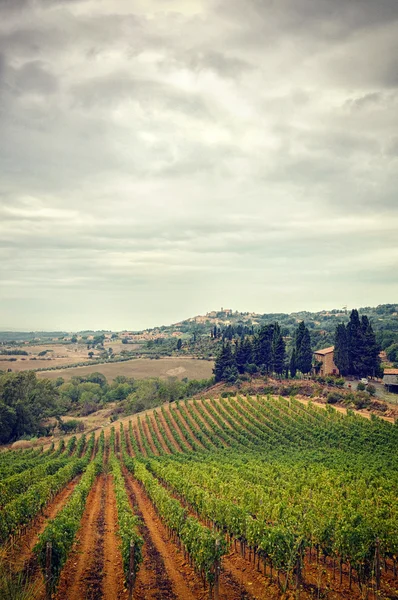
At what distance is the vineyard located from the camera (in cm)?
1539

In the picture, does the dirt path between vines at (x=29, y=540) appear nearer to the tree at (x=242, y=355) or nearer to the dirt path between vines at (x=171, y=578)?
the dirt path between vines at (x=171, y=578)

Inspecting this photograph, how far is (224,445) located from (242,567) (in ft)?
127

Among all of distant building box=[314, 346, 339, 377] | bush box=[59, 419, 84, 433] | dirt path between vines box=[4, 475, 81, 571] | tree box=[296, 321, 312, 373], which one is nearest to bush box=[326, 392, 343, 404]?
tree box=[296, 321, 312, 373]

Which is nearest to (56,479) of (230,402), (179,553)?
(179,553)

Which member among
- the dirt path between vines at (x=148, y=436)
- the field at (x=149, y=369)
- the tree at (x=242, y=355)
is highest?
the tree at (x=242, y=355)

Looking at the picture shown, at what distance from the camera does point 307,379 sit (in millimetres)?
78250

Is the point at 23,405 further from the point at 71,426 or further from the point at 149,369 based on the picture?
the point at 149,369

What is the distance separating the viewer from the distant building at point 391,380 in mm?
67562

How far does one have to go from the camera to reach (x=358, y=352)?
2975 inches

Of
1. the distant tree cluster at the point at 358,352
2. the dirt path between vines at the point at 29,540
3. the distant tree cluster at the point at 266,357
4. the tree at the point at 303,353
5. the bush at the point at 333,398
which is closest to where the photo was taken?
the dirt path between vines at the point at 29,540

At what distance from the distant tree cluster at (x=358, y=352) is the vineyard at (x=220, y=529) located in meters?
29.5

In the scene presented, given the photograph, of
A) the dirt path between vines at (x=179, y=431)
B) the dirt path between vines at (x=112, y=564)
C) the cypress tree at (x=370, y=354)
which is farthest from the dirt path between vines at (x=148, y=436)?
the cypress tree at (x=370, y=354)

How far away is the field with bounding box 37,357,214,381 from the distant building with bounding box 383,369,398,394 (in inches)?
2309

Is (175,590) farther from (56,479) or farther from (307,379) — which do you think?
(307,379)
